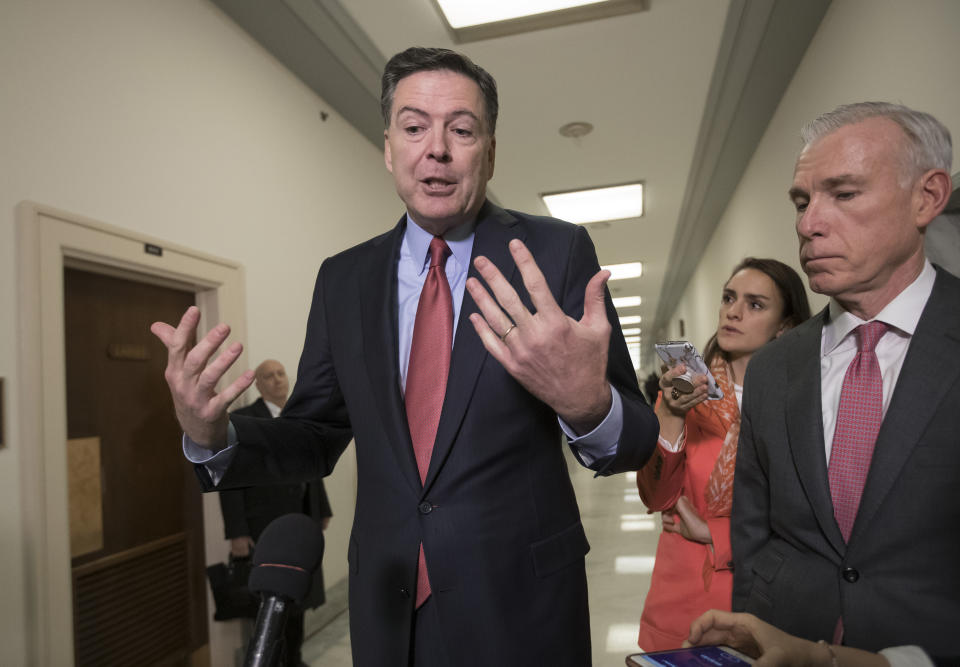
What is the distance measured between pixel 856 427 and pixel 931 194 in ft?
1.51

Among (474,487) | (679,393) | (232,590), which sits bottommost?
(232,590)

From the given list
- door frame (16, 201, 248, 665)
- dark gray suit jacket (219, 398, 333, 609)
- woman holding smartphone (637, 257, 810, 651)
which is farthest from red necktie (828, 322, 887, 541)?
door frame (16, 201, 248, 665)

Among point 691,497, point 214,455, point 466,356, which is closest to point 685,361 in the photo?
point 691,497

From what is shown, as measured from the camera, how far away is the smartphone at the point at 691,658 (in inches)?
→ 31.3

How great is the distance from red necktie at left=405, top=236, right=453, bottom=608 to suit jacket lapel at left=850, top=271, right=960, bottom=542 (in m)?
0.75

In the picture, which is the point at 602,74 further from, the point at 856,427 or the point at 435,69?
the point at 856,427

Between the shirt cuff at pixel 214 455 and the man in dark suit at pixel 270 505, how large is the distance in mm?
1830

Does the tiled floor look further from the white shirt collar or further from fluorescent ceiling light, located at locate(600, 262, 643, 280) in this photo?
fluorescent ceiling light, located at locate(600, 262, 643, 280)

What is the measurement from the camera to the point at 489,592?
1015mm

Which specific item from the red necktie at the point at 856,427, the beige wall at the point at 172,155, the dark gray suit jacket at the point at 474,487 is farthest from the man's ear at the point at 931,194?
the beige wall at the point at 172,155

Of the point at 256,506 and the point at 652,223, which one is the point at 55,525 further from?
the point at 652,223

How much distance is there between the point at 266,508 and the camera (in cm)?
317

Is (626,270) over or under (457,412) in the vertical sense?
over

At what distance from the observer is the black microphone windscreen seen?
754mm
